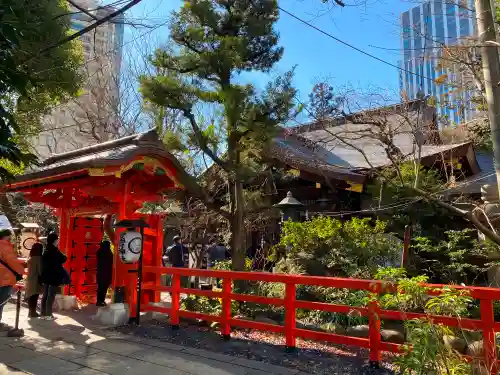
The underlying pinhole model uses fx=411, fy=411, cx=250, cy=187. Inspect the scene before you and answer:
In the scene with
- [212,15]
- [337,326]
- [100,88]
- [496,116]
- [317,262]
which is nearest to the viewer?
[496,116]

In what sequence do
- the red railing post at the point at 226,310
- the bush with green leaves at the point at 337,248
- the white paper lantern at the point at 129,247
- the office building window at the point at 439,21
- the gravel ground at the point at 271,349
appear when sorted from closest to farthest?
1. the gravel ground at the point at 271,349
2. the office building window at the point at 439,21
3. the red railing post at the point at 226,310
4. the white paper lantern at the point at 129,247
5. the bush with green leaves at the point at 337,248

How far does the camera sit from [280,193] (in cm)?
1523

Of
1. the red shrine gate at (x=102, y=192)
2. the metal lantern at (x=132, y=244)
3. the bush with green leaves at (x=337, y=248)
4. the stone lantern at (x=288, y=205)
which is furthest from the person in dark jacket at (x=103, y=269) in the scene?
the stone lantern at (x=288, y=205)

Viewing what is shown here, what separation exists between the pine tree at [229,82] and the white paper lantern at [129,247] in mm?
1633

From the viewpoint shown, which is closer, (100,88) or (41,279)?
(41,279)

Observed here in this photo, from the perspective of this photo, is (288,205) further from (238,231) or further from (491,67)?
(491,67)

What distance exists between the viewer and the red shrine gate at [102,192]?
7.55 metres

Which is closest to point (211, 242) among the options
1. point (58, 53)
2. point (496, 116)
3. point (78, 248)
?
point (78, 248)

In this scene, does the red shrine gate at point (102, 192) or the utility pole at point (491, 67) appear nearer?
the utility pole at point (491, 67)

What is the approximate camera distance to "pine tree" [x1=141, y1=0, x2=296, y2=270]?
28.9 feet

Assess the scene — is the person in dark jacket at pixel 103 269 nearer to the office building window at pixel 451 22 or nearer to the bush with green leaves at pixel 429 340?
the bush with green leaves at pixel 429 340

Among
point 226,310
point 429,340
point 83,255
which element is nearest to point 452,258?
point 226,310

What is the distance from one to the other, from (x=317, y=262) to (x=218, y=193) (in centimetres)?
531

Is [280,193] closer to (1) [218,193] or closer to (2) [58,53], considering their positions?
(1) [218,193]
